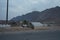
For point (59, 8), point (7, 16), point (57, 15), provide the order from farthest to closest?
point (59, 8) → point (57, 15) → point (7, 16)

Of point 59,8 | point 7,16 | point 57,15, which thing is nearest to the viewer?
point 7,16

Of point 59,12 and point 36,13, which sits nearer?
point 59,12

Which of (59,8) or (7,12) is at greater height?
(59,8)

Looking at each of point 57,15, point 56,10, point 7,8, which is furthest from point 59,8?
point 7,8

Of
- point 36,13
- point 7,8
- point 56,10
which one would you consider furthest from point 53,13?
point 7,8

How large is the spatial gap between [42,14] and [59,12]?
17.2 meters

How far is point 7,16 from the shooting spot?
154ft

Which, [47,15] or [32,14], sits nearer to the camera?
[47,15]

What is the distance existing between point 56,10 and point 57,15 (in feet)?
37.8

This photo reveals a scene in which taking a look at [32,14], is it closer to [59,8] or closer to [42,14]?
[42,14]

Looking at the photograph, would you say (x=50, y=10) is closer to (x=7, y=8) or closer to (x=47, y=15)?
(x=47, y=15)

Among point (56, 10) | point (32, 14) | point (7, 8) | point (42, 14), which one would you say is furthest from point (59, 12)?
point (7, 8)

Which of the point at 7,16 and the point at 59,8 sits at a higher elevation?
the point at 59,8

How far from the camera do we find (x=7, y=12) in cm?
4697
